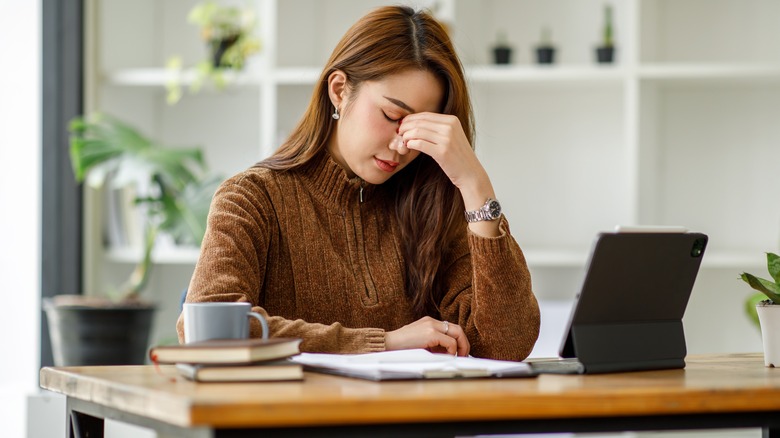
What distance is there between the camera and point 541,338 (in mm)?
3396

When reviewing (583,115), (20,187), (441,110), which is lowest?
(20,187)

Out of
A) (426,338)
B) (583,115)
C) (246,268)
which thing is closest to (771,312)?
(426,338)

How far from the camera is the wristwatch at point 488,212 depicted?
5.73ft

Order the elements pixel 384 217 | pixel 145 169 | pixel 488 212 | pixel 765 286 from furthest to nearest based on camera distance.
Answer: pixel 145 169 < pixel 384 217 < pixel 488 212 < pixel 765 286

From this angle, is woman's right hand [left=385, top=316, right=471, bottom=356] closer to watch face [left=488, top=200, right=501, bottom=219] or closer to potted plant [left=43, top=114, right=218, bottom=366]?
watch face [left=488, top=200, right=501, bottom=219]

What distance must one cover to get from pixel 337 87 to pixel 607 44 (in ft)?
5.50

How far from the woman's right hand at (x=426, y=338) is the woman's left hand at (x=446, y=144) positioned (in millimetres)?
264

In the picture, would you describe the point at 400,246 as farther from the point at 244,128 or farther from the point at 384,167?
the point at 244,128

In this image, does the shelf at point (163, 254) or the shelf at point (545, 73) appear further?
the shelf at point (163, 254)

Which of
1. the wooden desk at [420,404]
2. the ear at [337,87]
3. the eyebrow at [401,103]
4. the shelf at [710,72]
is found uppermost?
the shelf at [710,72]

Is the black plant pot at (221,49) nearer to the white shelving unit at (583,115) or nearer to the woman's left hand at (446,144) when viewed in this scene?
the white shelving unit at (583,115)

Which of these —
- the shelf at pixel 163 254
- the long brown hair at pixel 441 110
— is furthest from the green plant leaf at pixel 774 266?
the shelf at pixel 163 254

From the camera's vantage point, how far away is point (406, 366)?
1354 mm

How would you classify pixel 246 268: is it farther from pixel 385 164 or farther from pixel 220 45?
pixel 220 45
